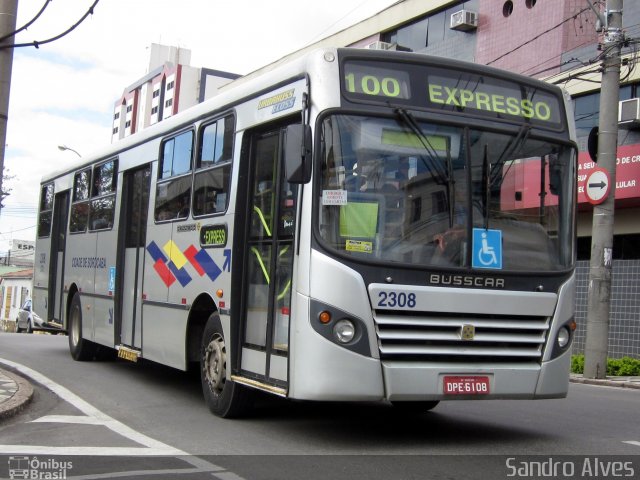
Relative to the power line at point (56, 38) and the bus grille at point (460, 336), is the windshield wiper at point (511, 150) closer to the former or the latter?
the bus grille at point (460, 336)

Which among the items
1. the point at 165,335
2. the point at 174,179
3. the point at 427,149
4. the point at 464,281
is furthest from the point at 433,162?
the point at 165,335

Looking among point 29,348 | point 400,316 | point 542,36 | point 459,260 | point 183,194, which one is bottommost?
point 29,348

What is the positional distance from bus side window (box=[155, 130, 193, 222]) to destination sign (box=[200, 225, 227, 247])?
67 cm

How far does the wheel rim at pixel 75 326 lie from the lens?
46.0 ft

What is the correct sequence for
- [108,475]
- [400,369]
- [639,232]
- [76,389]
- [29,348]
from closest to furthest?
[108,475] < [400,369] < [76,389] < [29,348] < [639,232]

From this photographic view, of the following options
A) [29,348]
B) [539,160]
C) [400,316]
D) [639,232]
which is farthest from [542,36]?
[400,316]

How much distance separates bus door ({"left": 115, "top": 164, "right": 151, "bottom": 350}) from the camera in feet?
36.9

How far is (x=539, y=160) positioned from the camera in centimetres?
795

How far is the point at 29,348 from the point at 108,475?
39.0ft

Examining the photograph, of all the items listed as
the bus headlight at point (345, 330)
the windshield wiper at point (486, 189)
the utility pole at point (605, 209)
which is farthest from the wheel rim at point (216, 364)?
the utility pole at point (605, 209)

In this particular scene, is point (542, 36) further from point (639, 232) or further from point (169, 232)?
point (169, 232)

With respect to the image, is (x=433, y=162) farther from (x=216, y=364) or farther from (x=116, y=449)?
(x=116, y=449)

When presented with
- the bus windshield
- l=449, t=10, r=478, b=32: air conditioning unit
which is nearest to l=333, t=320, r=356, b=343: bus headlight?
the bus windshield

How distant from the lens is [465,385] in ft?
23.4
